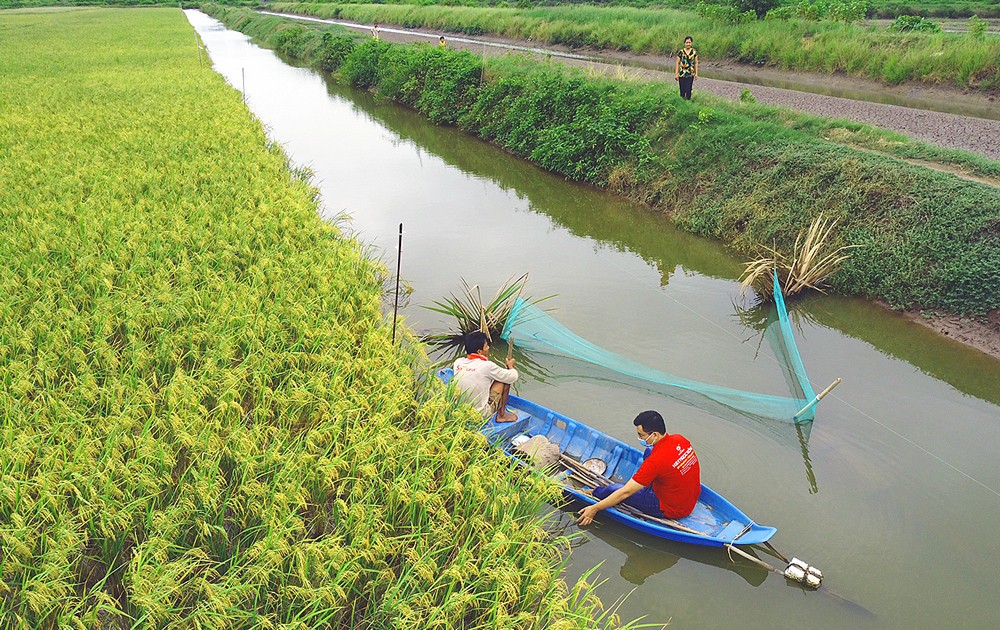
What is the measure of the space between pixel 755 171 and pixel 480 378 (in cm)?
669

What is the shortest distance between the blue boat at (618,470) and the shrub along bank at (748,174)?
462 centimetres

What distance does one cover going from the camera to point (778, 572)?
4.14 meters

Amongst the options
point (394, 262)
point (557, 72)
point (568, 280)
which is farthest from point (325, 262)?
point (557, 72)

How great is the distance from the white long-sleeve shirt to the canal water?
1.09 m

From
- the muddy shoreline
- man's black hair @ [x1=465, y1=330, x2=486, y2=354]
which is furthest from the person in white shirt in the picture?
the muddy shoreline

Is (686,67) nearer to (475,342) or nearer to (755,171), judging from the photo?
(755,171)

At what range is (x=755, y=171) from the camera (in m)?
9.90

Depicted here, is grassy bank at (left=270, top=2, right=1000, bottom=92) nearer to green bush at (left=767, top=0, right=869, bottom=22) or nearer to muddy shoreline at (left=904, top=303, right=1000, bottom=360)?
green bush at (left=767, top=0, right=869, bottom=22)

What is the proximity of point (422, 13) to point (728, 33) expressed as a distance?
2221 centimetres

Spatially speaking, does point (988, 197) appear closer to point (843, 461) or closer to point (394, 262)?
point (843, 461)

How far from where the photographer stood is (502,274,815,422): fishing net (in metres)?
5.58

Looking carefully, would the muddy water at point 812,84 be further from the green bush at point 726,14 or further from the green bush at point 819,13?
the green bush at point 819,13

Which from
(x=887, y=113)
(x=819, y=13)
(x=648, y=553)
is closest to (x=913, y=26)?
(x=819, y=13)

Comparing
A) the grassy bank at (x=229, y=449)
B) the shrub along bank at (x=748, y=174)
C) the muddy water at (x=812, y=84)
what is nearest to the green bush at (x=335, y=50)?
the muddy water at (x=812, y=84)
